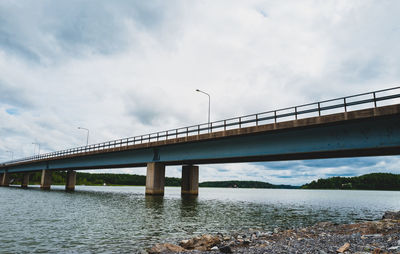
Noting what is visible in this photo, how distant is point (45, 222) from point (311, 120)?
23.7 meters

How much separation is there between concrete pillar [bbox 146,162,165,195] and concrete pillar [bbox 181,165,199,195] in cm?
724

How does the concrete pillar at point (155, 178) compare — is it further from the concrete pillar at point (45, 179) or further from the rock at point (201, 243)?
the concrete pillar at point (45, 179)

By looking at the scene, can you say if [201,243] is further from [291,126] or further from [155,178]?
[155,178]

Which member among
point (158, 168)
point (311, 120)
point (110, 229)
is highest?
point (311, 120)

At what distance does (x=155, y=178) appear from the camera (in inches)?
1940

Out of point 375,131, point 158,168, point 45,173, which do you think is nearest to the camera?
point 375,131

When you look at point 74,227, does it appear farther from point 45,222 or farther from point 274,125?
point 274,125

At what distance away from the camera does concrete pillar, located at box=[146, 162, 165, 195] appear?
4897 centimetres

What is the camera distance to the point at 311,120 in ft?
87.8

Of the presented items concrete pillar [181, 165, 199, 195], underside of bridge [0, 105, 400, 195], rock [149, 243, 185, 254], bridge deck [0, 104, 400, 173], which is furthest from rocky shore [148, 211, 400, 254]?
concrete pillar [181, 165, 199, 195]

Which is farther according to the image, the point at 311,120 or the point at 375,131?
the point at 311,120

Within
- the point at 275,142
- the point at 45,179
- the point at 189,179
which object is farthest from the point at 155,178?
the point at 45,179

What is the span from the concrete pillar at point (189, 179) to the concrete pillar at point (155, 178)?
23.7ft

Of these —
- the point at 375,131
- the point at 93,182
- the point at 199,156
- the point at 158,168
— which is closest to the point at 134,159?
the point at 158,168
